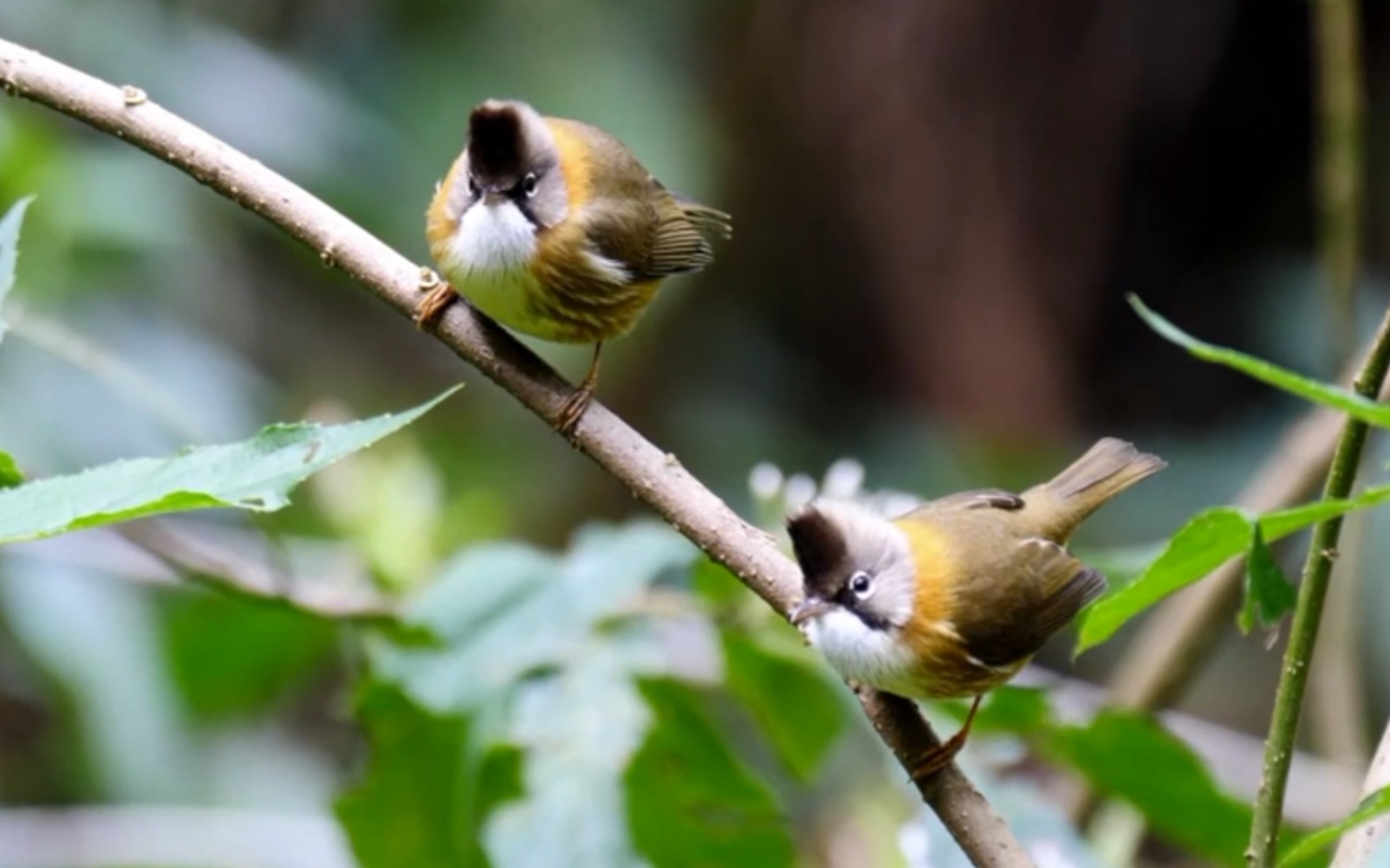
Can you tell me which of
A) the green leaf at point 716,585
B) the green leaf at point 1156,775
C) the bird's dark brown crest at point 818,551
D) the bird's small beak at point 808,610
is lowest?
the green leaf at point 1156,775

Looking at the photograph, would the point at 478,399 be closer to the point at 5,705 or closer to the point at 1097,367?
the point at 5,705

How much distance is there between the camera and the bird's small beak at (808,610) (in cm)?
175

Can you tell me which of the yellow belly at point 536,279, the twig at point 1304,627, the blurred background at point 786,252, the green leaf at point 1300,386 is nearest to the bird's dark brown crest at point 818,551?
the yellow belly at point 536,279

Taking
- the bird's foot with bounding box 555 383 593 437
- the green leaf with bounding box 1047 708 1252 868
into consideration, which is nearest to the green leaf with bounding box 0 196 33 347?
the bird's foot with bounding box 555 383 593 437

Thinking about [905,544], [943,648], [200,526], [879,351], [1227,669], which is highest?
[879,351]

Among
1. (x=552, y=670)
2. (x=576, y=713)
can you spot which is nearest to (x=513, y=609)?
(x=552, y=670)

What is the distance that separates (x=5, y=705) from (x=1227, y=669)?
4497mm

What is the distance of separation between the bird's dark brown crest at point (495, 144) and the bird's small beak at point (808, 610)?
82 cm

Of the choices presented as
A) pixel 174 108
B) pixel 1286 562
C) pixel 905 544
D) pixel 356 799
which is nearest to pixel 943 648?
pixel 905 544

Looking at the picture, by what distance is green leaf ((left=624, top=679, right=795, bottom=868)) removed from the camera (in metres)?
2.11

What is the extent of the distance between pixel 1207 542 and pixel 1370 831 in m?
0.35

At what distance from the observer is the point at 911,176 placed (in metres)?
6.74

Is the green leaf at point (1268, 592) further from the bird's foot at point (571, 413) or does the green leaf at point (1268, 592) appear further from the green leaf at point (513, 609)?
the green leaf at point (513, 609)

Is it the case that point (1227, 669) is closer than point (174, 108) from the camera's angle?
No
